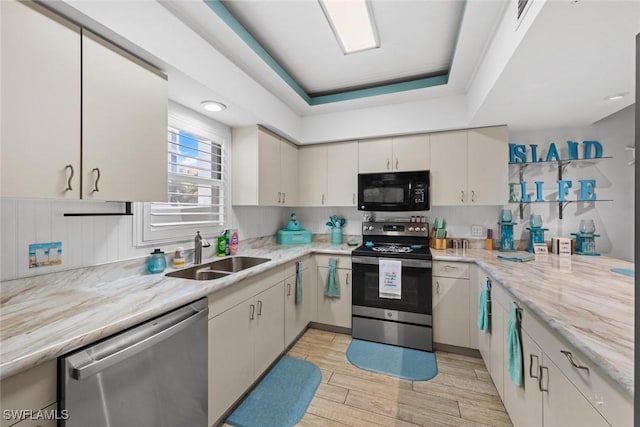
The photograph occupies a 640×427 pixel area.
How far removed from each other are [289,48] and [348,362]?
2.70 meters

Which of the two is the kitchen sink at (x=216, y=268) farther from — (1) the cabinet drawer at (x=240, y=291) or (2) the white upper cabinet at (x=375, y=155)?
(2) the white upper cabinet at (x=375, y=155)

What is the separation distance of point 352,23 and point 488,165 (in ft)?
6.28

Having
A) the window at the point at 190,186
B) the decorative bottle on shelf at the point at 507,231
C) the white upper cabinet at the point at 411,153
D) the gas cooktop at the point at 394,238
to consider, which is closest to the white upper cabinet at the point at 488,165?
the decorative bottle on shelf at the point at 507,231

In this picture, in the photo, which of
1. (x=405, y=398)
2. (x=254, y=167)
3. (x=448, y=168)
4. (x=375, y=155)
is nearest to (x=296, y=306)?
(x=405, y=398)

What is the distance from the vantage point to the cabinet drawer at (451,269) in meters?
2.41

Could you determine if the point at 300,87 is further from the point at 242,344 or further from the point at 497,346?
the point at 497,346

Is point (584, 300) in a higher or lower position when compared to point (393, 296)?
higher

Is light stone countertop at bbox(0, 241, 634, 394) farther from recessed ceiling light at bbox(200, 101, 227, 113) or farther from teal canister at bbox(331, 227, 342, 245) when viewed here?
teal canister at bbox(331, 227, 342, 245)

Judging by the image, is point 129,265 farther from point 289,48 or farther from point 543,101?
point 543,101

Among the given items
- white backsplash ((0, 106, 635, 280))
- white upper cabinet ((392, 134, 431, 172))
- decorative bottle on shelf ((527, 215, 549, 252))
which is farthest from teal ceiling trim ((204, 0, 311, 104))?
decorative bottle on shelf ((527, 215, 549, 252))

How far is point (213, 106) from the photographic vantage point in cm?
210

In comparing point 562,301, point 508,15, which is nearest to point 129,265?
point 562,301

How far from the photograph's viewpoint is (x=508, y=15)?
1.43 m

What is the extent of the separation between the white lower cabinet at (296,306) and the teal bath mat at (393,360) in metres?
0.55
